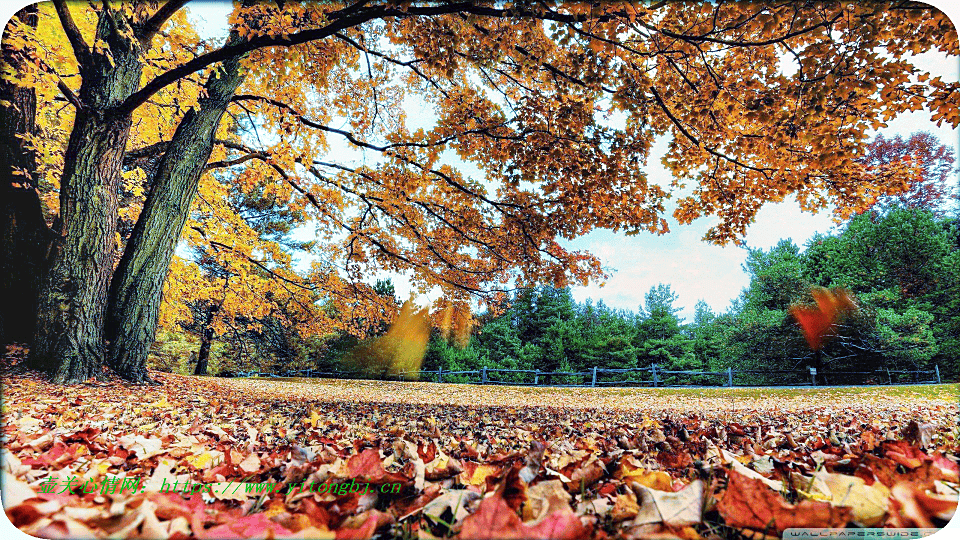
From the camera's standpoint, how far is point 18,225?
382cm

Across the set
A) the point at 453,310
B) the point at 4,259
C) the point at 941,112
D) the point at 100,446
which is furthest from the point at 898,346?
the point at 4,259

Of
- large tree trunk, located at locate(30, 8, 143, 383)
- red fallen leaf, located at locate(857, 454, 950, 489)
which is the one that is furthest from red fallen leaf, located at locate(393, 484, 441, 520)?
large tree trunk, located at locate(30, 8, 143, 383)

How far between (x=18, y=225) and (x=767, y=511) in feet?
20.5

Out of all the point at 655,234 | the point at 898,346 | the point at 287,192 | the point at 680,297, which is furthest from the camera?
the point at 680,297

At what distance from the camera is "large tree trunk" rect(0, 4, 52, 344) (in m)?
3.59

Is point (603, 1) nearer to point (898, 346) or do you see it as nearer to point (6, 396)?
point (6, 396)

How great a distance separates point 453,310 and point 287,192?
3.40 meters

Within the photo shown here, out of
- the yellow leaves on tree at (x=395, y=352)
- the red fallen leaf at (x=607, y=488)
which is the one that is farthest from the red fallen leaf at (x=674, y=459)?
the yellow leaves on tree at (x=395, y=352)

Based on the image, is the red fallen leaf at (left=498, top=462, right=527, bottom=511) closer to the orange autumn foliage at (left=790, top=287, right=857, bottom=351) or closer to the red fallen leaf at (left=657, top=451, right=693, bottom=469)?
the red fallen leaf at (left=657, top=451, right=693, bottom=469)

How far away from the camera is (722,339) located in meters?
13.0

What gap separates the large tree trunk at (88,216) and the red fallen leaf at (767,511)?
16.6 ft

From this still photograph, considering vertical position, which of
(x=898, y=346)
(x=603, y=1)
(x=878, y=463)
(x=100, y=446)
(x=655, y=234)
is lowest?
(x=100, y=446)

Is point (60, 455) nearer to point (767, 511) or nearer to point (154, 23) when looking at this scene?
point (767, 511)

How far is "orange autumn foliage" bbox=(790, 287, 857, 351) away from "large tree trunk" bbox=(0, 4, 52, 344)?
32.2ft
